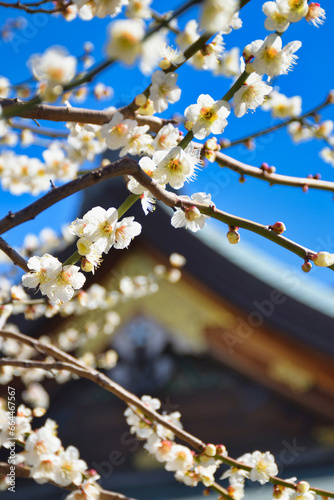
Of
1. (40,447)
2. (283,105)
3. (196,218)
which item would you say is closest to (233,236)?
(196,218)

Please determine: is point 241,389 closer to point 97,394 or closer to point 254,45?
point 97,394

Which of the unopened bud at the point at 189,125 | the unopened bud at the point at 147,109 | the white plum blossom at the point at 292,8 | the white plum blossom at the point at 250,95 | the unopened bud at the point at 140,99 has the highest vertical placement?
the white plum blossom at the point at 292,8

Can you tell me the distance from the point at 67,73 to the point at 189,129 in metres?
0.45

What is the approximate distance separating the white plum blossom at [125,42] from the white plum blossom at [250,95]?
53 cm

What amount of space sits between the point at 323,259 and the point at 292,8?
641 mm

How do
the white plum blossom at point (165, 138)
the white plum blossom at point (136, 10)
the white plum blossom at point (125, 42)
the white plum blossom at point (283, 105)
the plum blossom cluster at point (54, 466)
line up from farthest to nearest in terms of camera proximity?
the white plum blossom at point (283, 105) < the plum blossom cluster at point (54, 466) < the white plum blossom at point (165, 138) < the white plum blossom at point (136, 10) < the white plum blossom at point (125, 42)

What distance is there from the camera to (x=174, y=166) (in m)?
1.15

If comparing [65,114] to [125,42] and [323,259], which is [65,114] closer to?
[125,42]

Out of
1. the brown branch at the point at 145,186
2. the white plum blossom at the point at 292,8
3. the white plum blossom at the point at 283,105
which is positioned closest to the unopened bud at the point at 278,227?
the brown branch at the point at 145,186

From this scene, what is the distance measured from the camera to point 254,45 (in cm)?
114

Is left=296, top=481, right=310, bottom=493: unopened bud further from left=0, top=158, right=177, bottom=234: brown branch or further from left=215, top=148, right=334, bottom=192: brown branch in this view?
left=0, top=158, right=177, bottom=234: brown branch

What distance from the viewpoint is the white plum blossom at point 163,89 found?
105cm

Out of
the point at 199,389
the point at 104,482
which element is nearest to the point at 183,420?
the point at 199,389

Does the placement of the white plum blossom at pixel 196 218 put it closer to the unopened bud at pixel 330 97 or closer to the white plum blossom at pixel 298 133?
the unopened bud at pixel 330 97
